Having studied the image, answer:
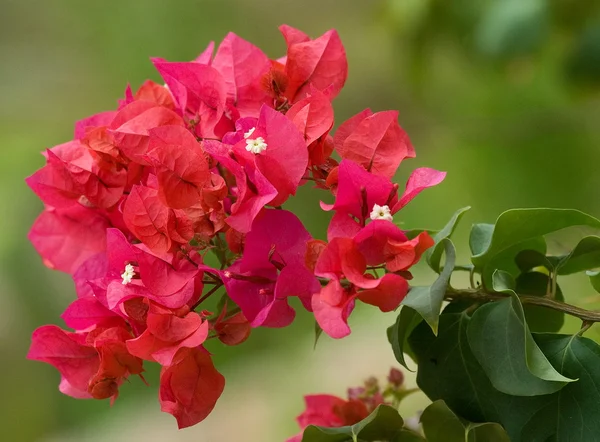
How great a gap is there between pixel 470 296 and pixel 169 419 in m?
1.59

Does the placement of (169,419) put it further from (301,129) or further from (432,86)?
(301,129)

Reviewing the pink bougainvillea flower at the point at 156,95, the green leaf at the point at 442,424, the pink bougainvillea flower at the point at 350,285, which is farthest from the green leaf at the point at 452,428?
the pink bougainvillea flower at the point at 156,95

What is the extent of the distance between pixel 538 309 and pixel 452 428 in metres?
0.14

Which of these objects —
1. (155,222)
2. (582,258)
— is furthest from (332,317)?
(582,258)

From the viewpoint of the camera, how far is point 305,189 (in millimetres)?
1967

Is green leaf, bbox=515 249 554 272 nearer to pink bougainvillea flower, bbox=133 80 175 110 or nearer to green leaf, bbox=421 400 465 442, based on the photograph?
green leaf, bbox=421 400 465 442

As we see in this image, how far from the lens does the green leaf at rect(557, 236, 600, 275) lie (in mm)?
510

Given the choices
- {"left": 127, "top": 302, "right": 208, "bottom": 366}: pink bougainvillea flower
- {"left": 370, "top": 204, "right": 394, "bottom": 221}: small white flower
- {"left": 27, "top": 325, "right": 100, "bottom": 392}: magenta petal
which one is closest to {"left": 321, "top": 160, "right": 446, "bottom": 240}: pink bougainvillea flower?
{"left": 370, "top": 204, "right": 394, "bottom": 221}: small white flower

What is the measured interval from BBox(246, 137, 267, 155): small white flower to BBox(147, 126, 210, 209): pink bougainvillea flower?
0.03 meters

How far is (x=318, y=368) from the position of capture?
1.95 meters

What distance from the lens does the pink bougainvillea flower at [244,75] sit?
1.83 ft

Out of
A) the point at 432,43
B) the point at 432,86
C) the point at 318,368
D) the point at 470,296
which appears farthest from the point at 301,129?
the point at 432,86

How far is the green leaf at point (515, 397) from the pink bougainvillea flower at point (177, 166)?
0.20 metres

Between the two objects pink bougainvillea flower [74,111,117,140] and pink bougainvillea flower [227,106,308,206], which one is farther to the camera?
pink bougainvillea flower [74,111,117,140]
